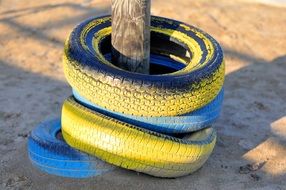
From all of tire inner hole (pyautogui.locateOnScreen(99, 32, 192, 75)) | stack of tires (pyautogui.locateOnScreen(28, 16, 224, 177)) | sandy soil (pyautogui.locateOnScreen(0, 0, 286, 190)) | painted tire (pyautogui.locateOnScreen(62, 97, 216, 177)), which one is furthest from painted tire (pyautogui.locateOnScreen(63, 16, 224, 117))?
sandy soil (pyautogui.locateOnScreen(0, 0, 286, 190))

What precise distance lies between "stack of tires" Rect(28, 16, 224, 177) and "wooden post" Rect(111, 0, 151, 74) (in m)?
0.17

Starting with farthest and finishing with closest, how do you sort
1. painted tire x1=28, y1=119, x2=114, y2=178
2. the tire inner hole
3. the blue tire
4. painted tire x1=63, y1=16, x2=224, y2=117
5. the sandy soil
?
the tire inner hole, the sandy soil, painted tire x1=28, y1=119, x2=114, y2=178, the blue tire, painted tire x1=63, y1=16, x2=224, y2=117

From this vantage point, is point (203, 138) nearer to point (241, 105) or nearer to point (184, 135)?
point (184, 135)

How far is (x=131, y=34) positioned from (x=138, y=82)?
18.8 inches

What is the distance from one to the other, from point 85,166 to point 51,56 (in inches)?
106

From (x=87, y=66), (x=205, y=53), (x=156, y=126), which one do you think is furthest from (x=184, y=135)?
(x=87, y=66)

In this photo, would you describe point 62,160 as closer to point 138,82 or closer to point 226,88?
point 138,82

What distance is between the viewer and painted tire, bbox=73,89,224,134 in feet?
11.5

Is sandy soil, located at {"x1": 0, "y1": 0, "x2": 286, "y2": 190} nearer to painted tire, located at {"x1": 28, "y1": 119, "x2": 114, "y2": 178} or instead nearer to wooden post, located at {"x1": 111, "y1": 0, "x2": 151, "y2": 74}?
painted tire, located at {"x1": 28, "y1": 119, "x2": 114, "y2": 178}

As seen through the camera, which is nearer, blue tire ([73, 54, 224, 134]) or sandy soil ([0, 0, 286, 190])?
blue tire ([73, 54, 224, 134])

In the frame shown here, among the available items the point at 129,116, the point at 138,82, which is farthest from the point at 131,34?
the point at 129,116

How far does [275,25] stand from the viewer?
6.98 m

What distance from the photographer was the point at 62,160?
12.2ft

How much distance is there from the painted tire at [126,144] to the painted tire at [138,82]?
13 centimetres
